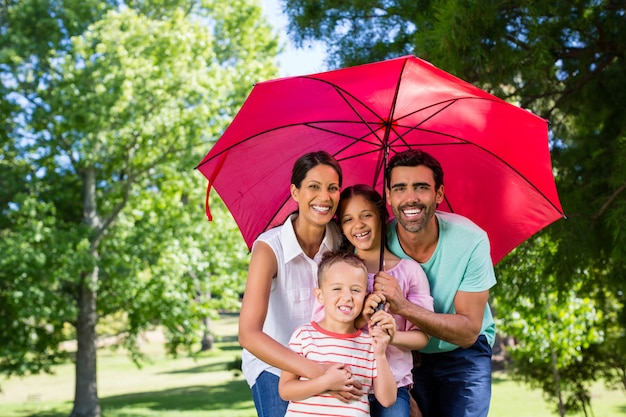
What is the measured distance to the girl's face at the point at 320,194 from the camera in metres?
3.11

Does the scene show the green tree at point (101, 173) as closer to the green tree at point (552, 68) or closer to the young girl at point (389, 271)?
the green tree at point (552, 68)

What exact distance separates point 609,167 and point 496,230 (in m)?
3.39

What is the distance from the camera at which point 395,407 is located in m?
2.96

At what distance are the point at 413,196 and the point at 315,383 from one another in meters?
0.91

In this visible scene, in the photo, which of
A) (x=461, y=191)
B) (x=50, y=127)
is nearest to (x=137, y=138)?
(x=50, y=127)

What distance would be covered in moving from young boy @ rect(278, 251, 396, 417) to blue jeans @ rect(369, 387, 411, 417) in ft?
0.36

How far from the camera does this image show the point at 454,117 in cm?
348

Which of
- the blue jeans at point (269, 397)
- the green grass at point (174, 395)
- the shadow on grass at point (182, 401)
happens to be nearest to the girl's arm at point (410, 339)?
the blue jeans at point (269, 397)

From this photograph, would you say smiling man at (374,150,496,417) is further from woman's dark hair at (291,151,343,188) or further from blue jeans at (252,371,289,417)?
blue jeans at (252,371,289,417)

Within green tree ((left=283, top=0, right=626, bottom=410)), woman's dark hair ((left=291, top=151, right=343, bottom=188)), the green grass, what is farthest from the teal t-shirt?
the green grass

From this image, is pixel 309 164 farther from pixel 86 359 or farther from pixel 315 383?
pixel 86 359

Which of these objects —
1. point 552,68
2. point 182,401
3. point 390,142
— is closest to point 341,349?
point 390,142

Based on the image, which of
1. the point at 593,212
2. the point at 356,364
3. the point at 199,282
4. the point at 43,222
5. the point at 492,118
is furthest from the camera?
the point at 199,282

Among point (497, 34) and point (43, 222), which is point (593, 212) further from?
point (43, 222)
